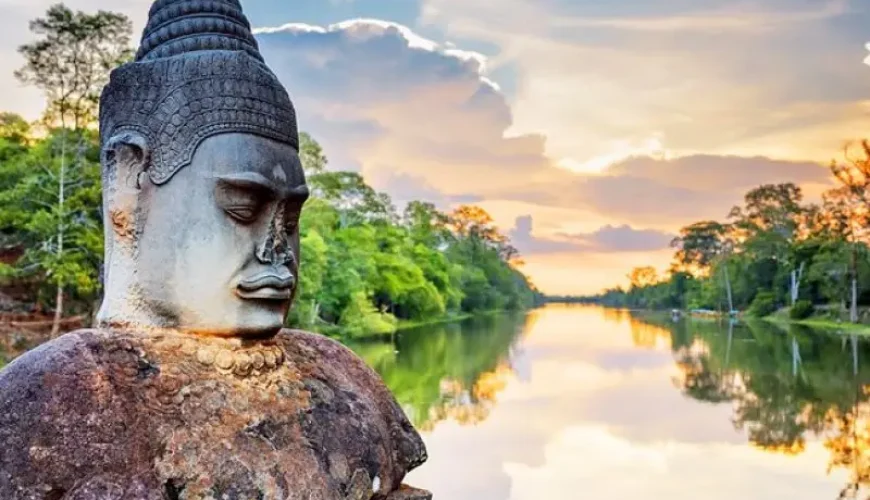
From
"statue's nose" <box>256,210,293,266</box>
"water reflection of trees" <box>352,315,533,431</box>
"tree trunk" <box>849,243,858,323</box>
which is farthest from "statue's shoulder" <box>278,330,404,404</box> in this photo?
"tree trunk" <box>849,243,858,323</box>

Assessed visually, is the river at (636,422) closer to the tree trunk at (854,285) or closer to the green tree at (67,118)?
the green tree at (67,118)

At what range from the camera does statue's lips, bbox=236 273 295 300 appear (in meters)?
2.36

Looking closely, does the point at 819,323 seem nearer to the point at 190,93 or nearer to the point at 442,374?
the point at 442,374

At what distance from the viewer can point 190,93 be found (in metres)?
2.38

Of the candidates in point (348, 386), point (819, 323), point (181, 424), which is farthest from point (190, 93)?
point (819, 323)

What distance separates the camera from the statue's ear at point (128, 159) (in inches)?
93.4

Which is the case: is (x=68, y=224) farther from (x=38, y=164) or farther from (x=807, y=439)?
(x=807, y=439)

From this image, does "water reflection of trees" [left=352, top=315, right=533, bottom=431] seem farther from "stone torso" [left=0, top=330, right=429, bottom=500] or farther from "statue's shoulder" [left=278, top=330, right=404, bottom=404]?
"stone torso" [left=0, top=330, right=429, bottom=500]

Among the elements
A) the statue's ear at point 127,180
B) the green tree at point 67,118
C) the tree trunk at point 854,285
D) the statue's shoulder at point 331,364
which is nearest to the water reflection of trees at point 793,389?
the tree trunk at point 854,285

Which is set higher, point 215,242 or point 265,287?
point 215,242

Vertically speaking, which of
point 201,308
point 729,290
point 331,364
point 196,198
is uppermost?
point 729,290

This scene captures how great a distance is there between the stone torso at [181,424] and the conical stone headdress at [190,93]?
59cm

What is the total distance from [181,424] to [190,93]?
1000 mm

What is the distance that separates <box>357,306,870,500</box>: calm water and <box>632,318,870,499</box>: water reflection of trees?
42 mm
